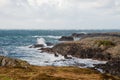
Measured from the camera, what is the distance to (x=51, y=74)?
33.8m

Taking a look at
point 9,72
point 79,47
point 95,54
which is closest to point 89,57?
point 95,54

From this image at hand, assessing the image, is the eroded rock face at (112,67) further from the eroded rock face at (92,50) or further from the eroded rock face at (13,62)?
the eroded rock face at (13,62)

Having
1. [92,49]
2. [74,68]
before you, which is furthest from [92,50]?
[74,68]

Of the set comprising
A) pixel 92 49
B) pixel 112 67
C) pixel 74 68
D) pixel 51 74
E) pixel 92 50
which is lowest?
pixel 112 67

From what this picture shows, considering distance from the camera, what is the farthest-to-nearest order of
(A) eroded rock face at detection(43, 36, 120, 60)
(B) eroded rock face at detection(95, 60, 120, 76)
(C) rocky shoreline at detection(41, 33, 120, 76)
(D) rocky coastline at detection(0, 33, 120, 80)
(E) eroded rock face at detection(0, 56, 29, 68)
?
(A) eroded rock face at detection(43, 36, 120, 60) → (C) rocky shoreline at detection(41, 33, 120, 76) → (B) eroded rock face at detection(95, 60, 120, 76) → (E) eroded rock face at detection(0, 56, 29, 68) → (D) rocky coastline at detection(0, 33, 120, 80)

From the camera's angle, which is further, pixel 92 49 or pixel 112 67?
pixel 92 49

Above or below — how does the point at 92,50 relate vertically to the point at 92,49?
below

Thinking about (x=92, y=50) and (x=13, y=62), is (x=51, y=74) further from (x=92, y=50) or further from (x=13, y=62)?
(x=92, y=50)

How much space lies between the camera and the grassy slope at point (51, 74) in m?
29.3

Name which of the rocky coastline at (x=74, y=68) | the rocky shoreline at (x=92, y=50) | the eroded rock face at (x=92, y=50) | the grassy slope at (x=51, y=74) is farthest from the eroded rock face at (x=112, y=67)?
the grassy slope at (x=51, y=74)

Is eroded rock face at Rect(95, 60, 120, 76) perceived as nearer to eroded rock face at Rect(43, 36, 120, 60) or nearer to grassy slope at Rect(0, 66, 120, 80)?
eroded rock face at Rect(43, 36, 120, 60)

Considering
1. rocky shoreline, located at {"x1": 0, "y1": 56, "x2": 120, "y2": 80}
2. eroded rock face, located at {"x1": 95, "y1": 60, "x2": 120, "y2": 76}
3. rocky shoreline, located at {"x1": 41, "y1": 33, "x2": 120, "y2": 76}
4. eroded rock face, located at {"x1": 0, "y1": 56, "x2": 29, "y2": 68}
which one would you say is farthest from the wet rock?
rocky shoreline, located at {"x1": 0, "y1": 56, "x2": 120, "y2": 80}

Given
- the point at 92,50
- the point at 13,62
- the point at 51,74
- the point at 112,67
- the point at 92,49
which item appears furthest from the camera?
the point at 92,49

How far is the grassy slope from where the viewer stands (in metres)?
29.3
